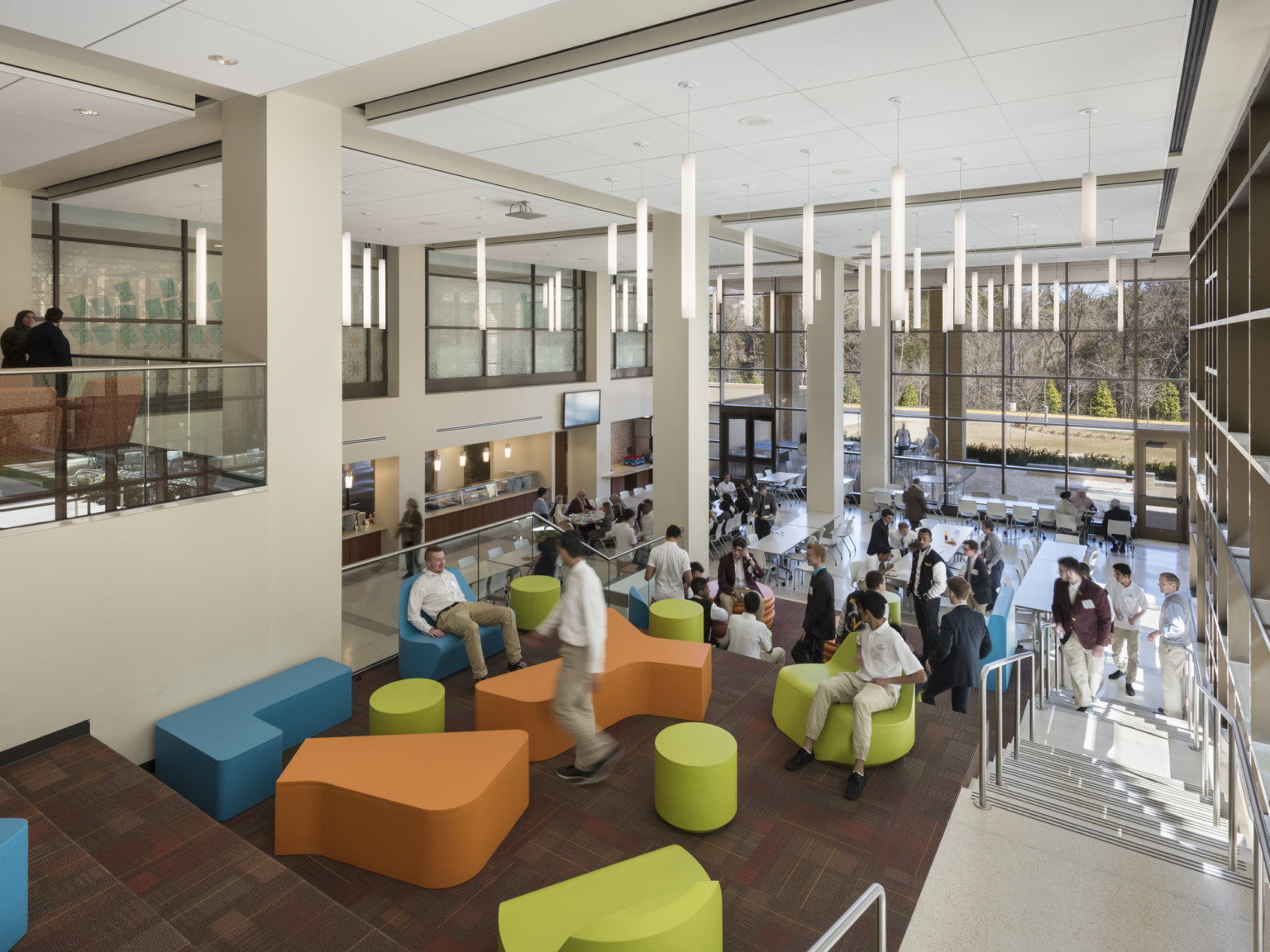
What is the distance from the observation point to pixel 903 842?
4.60 m

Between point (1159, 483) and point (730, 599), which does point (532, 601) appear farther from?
point (1159, 483)

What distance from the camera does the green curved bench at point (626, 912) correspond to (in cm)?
314

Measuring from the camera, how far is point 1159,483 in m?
16.8

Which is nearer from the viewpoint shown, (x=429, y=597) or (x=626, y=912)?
(x=626, y=912)

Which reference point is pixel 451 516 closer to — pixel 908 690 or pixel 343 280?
pixel 343 280

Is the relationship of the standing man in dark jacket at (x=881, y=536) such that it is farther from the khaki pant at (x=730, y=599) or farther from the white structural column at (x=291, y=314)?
the white structural column at (x=291, y=314)

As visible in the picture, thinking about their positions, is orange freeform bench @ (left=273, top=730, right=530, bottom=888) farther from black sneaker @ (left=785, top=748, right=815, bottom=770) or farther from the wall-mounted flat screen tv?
the wall-mounted flat screen tv

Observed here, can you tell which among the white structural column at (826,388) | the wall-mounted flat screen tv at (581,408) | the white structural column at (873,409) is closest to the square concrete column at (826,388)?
the white structural column at (826,388)

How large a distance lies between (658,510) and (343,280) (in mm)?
5691

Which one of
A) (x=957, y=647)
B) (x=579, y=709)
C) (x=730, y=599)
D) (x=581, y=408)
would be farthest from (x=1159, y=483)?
(x=579, y=709)

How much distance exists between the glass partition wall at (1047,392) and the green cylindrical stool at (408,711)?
52.6 ft

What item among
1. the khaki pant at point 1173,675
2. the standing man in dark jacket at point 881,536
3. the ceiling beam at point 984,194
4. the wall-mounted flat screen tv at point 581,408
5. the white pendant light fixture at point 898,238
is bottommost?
the khaki pant at point 1173,675

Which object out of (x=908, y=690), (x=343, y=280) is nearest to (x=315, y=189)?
(x=343, y=280)

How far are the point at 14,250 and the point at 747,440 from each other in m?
17.4
